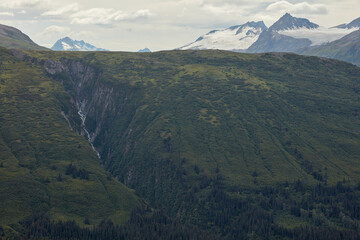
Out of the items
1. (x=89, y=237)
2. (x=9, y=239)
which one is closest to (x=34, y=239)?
(x=9, y=239)

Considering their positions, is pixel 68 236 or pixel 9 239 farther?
pixel 68 236

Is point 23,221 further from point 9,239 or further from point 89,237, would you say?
point 89,237

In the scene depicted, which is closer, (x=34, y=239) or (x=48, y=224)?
(x=34, y=239)

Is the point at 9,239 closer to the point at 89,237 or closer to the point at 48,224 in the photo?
the point at 48,224

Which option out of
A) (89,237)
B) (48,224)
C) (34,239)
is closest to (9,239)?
(34,239)

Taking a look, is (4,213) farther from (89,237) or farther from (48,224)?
(89,237)

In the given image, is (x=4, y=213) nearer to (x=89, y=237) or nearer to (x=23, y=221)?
(x=23, y=221)

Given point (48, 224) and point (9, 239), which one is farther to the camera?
point (48, 224)
